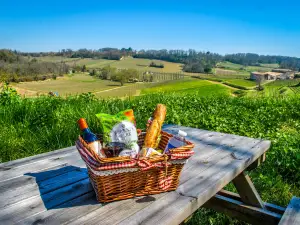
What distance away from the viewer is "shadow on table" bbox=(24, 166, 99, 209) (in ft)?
3.91

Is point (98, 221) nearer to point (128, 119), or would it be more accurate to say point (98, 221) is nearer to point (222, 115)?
point (128, 119)

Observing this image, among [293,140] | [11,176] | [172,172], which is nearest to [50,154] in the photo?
[11,176]

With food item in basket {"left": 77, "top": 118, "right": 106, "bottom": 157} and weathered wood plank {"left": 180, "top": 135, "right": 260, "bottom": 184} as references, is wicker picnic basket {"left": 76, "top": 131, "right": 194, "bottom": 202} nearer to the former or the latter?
food item in basket {"left": 77, "top": 118, "right": 106, "bottom": 157}

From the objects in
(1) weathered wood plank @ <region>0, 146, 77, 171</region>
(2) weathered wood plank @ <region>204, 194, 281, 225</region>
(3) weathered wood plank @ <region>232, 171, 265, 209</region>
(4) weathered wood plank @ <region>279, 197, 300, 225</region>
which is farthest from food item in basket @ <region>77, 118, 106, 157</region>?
(2) weathered wood plank @ <region>204, 194, 281, 225</region>

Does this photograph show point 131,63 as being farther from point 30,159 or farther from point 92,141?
point 92,141

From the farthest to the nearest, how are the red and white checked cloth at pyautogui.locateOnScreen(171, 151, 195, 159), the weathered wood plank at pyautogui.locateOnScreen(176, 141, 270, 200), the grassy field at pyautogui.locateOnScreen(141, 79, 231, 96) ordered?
the grassy field at pyautogui.locateOnScreen(141, 79, 231, 96) → the weathered wood plank at pyautogui.locateOnScreen(176, 141, 270, 200) → the red and white checked cloth at pyautogui.locateOnScreen(171, 151, 195, 159)

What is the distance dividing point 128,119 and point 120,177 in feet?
0.91

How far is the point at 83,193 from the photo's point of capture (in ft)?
4.16

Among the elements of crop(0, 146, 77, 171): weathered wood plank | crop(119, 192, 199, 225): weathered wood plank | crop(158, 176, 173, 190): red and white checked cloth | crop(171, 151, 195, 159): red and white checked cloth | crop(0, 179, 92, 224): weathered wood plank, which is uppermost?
crop(171, 151, 195, 159): red and white checked cloth

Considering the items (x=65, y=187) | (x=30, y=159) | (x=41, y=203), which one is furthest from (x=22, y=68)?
(x=41, y=203)

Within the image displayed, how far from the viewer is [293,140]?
393cm

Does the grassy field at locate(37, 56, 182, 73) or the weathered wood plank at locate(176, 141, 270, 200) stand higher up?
the weathered wood plank at locate(176, 141, 270, 200)

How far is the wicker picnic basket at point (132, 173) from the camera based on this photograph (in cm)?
109

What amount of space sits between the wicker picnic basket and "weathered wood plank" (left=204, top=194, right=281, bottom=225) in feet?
3.40
